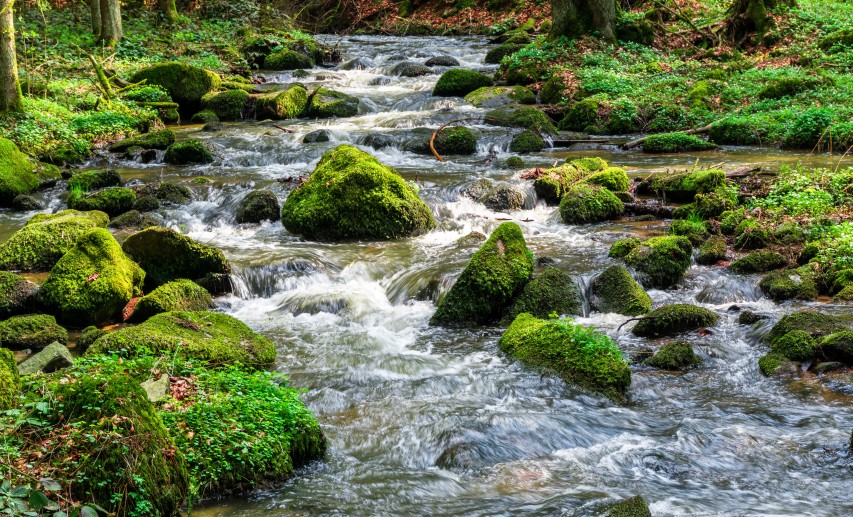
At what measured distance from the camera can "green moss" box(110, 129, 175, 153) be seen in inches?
655

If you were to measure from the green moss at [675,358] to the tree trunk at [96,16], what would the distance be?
2254 centimetres

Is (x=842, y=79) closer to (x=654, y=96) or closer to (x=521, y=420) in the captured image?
(x=654, y=96)

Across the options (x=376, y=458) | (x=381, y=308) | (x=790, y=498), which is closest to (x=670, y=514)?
(x=790, y=498)

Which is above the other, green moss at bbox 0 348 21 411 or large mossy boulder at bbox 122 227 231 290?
green moss at bbox 0 348 21 411

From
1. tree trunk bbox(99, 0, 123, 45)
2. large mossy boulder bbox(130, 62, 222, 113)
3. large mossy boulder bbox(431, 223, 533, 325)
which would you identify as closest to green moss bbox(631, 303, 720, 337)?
large mossy boulder bbox(431, 223, 533, 325)

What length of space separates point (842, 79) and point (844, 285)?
11061 mm

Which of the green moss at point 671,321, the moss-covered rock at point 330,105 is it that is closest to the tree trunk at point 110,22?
the moss-covered rock at point 330,105

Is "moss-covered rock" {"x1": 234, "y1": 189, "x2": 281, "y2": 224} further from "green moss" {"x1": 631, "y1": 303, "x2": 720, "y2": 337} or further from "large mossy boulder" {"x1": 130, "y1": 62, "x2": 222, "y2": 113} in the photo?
"large mossy boulder" {"x1": 130, "y1": 62, "x2": 222, "y2": 113}

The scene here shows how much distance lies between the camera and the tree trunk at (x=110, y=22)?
23859 mm

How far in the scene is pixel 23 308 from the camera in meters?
8.68

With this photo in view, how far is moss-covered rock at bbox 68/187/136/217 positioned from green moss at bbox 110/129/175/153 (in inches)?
164

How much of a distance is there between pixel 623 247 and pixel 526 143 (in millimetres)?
6706

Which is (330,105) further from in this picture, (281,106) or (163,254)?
(163,254)

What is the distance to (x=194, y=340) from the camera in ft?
22.9
